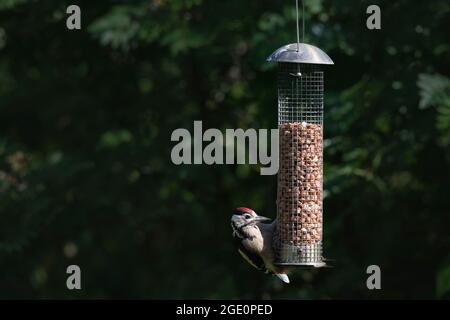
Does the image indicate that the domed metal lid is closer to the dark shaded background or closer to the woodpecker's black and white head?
the woodpecker's black and white head

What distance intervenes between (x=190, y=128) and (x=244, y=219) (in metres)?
4.67

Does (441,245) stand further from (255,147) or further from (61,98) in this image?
(61,98)

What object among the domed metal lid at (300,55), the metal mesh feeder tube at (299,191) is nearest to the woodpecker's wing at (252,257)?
the metal mesh feeder tube at (299,191)

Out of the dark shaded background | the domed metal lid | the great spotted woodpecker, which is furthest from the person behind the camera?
the dark shaded background

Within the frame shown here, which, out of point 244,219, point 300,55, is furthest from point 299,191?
point 300,55

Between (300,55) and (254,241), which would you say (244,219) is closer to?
(254,241)

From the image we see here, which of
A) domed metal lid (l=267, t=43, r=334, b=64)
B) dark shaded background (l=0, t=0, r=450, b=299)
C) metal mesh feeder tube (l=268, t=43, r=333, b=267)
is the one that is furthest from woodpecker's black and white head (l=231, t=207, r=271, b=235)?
dark shaded background (l=0, t=0, r=450, b=299)

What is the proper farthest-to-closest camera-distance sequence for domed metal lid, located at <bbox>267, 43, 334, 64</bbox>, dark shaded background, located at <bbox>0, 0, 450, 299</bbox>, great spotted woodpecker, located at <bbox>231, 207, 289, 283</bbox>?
dark shaded background, located at <bbox>0, 0, 450, 299</bbox>, great spotted woodpecker, located at <bbox>231, 207, 289, 283</bbox>, domed metal lid, located at <bbox>267, 43, 334, 64</bbox>

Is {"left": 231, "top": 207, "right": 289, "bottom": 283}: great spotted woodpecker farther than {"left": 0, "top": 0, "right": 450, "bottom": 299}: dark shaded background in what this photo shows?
No

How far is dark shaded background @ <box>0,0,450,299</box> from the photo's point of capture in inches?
404

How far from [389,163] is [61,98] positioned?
4360 millimetres

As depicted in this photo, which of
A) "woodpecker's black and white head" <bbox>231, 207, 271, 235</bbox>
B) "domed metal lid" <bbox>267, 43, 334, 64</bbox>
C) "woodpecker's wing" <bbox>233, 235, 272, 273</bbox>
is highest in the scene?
"domed metal lid" <bbox>267, 43, 334, 64</bbox>

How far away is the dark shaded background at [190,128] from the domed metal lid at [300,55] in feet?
10.3

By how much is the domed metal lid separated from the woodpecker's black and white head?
100 centimetres
